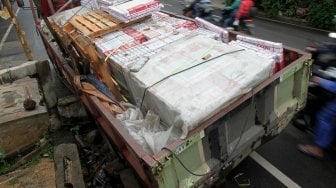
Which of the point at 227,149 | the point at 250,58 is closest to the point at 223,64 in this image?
the point at 250,58

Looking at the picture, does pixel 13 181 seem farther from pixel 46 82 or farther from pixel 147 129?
pixel 46 82

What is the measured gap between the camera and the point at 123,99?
4352 mm

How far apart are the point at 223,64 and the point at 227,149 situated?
0.89m

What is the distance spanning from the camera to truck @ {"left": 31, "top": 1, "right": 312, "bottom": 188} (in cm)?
297

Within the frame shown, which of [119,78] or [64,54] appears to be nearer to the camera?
[119,78]

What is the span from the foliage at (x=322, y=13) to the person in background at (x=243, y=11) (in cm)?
332

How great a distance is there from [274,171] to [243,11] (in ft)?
15.3

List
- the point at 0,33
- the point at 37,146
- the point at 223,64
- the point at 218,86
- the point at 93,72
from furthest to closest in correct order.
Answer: the point at 0,33, the point at 37,146, the point at 93,72, the point at 223,64, the point at 218,86

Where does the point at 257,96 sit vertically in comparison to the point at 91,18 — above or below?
below

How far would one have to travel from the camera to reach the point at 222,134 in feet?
11.0

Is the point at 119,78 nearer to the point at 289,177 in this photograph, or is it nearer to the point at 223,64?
the point at 223,64

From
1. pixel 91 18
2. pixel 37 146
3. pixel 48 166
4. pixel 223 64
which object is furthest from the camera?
pixel 91 18

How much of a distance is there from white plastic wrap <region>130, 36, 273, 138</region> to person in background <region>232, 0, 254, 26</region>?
4.31 m

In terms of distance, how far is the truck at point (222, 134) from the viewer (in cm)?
297
